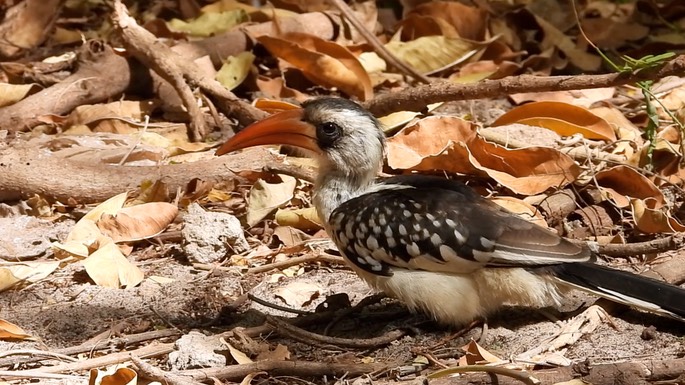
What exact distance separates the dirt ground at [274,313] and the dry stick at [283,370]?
123 mm

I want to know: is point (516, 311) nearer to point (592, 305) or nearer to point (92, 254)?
point (592, 305)

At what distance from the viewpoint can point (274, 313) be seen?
12.0 feet

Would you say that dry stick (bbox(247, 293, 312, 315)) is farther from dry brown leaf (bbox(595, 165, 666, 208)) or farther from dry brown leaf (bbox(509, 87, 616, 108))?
dry brown leaf (bbox(509, 87, 616, 108))

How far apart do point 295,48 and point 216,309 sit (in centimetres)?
218

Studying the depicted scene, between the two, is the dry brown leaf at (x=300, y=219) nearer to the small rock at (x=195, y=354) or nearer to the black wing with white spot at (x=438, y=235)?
the black wing with white spot at (x=438, y=235)

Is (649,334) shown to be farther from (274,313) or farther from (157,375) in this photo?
(157,375)

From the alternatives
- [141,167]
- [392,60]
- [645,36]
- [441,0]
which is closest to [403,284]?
[141,167]

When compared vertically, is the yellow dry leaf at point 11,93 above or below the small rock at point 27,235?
above

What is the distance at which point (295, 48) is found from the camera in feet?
18.0

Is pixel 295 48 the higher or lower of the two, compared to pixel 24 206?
higher

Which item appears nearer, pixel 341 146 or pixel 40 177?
pixel 341 146

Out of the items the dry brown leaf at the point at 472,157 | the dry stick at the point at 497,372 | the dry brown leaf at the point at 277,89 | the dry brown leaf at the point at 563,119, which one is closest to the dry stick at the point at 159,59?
the dry brown leaf at the point at 277,89

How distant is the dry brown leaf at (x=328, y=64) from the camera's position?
→ 5387 mm

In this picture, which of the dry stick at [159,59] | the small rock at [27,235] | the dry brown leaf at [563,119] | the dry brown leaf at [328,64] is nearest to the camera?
the small rock at [27,235]
